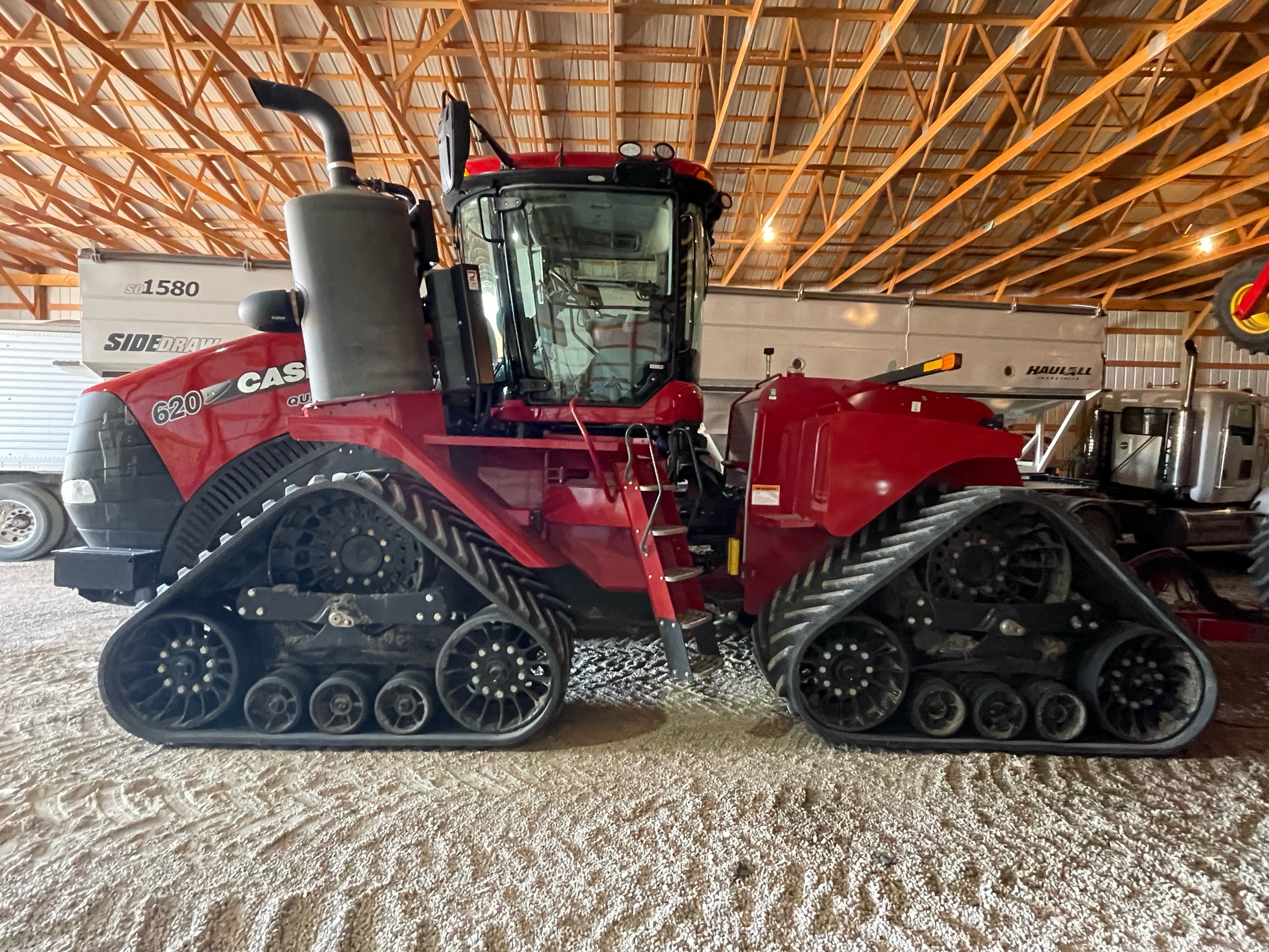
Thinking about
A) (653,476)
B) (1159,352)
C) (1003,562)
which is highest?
(1159,352)

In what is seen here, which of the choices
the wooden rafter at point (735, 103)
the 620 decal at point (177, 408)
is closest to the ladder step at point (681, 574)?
the 620 decal at point (177, 408)

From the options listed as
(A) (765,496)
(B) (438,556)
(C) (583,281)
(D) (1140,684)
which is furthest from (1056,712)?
(C) (583,281)

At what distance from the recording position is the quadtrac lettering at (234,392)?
9.52 feet

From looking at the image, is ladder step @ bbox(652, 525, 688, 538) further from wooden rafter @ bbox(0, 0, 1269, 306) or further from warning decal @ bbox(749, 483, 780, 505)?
wooden rafter @ bbox(0, 0, 1269, 306)

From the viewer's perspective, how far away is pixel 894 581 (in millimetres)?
2750

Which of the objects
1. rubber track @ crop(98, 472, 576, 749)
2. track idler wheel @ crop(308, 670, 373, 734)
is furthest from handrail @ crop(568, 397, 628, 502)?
track idler wheel @ crop(308, 670, 373, 734)

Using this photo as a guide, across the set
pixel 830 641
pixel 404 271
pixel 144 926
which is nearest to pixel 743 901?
pixel 830 641

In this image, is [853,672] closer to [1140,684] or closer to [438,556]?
[1140,684]

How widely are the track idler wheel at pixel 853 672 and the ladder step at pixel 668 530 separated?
0.76 meters

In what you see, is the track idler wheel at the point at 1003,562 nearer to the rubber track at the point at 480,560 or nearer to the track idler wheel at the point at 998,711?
the track idler wheel at the point at 998,711

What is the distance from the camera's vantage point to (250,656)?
2.71 m

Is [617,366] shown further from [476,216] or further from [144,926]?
[144,926]

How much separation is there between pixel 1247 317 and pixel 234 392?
577 cm

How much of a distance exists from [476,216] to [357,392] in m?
1.10
